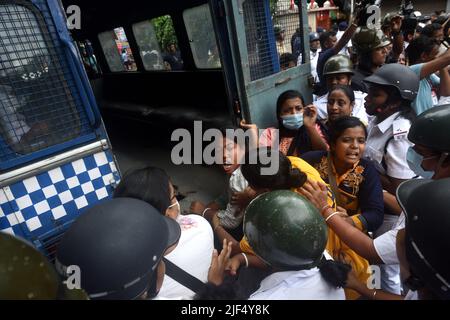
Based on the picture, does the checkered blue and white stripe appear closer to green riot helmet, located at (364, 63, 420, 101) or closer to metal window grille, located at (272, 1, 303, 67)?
green riot helmet, located at (364, 63, 420, 101)

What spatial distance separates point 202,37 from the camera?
493cm

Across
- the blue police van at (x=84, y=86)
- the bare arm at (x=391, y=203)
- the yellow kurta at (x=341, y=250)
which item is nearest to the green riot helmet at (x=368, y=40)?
the blue police van at (x=84, y=86)

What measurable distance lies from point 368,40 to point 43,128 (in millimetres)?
3965

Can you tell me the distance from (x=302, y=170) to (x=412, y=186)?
1.85ft

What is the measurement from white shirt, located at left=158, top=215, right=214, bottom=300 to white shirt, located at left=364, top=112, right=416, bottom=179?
1.41m

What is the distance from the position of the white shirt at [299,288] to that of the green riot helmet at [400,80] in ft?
5.56

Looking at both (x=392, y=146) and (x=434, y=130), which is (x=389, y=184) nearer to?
(x=392, y=146)

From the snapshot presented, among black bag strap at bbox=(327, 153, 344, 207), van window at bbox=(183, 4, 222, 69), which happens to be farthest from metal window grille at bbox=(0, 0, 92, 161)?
van window at bbox=(183, 4, 222, 69)

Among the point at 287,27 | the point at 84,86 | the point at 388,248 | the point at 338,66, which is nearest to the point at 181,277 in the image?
the point at 388,248

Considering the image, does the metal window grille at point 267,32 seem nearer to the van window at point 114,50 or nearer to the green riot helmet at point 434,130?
the green riot helmet at point 434,130

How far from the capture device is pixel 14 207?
1.90 m

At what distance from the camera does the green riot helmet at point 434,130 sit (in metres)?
1.45

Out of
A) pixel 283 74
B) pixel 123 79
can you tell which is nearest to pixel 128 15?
pixel 123 79

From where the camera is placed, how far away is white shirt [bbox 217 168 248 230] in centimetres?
188
